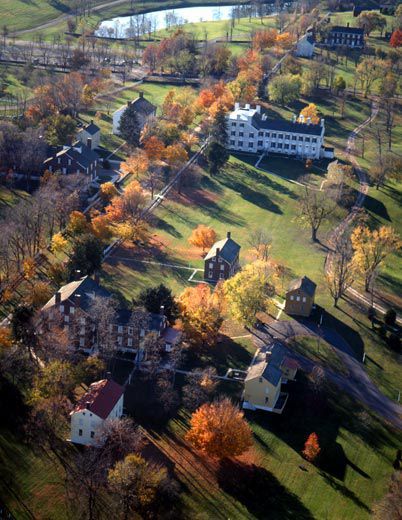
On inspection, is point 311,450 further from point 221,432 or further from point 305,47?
point 305,47

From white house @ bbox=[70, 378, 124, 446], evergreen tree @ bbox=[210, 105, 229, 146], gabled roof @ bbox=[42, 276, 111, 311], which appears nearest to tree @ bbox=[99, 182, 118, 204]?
evergreen tree @ bbox=[210, 105, 229, 146]

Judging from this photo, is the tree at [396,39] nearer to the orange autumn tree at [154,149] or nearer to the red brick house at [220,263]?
the orange autumn tree at [154,149]

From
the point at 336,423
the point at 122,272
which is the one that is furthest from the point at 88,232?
the point at 336,423

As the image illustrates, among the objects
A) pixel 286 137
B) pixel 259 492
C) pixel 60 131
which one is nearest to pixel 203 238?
pixel 60 131

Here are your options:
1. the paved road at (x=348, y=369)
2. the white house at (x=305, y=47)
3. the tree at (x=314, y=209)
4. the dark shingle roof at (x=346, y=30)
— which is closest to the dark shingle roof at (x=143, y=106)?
the tree at (x=314, y=209)

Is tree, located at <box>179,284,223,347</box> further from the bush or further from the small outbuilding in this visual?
the bush
